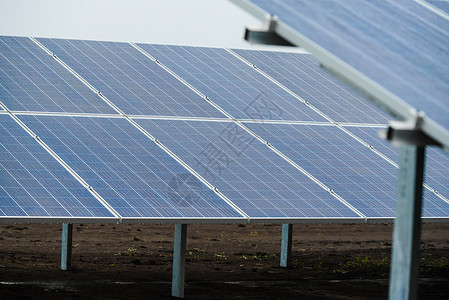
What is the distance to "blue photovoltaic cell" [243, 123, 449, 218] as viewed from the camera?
20.2 metres

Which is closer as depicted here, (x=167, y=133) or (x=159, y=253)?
(x=167, y=133)

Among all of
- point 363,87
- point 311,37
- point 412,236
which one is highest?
point 311,37

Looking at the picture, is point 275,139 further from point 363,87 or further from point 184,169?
point 363,87

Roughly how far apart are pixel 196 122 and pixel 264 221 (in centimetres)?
451

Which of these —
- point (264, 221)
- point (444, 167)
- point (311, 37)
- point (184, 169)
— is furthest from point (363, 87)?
point (444, 167)

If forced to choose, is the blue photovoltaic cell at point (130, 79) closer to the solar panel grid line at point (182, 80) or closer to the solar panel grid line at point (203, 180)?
the solar panel grid line at point (182, 80)

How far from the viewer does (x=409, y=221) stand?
9.76 m

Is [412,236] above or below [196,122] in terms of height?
below

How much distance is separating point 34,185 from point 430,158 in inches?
447

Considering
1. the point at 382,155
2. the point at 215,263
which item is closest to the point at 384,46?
the point at 382,155

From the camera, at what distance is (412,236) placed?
384 inches

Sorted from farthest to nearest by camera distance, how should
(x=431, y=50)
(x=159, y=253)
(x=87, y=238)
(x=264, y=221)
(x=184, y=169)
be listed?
(x=87, y=238) < (x=159, y=253) < (x=184, y=169) < (x=264, y=221) < (x=431, y=50)

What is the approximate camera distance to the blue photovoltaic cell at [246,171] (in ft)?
62.4

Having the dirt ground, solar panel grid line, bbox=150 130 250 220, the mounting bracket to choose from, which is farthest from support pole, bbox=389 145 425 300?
the dirt ground
